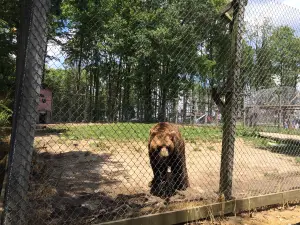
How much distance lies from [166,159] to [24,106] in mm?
2834

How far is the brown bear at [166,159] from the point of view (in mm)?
4781

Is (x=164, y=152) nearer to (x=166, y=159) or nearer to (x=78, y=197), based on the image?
(x=166, y=159)

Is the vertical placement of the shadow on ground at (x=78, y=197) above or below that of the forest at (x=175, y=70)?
below

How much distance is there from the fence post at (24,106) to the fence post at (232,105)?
2449 mm

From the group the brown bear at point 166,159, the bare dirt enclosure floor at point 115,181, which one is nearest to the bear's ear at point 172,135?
the brown bear at point 166,159

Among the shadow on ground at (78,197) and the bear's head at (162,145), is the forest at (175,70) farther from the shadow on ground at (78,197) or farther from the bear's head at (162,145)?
the shadow on ground at (78,197)

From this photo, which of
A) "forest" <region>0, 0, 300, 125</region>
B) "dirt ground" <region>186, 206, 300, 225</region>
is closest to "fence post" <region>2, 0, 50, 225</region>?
"forest" <region>0, 0, 300, 125</region>

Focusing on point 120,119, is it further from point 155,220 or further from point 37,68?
point 37,68

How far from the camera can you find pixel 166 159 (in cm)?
482

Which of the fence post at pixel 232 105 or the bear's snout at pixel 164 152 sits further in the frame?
the bear's snout at pixel 164 152

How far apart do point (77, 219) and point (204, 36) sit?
3.08 m

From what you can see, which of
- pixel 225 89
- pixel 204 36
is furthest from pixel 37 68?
pixel 204 36

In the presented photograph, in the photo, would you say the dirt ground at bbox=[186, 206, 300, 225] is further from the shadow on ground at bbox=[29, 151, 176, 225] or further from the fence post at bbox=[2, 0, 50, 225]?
the fence post at bbox=[2, 0, 50, 225]

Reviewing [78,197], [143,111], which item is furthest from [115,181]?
[143,111]
